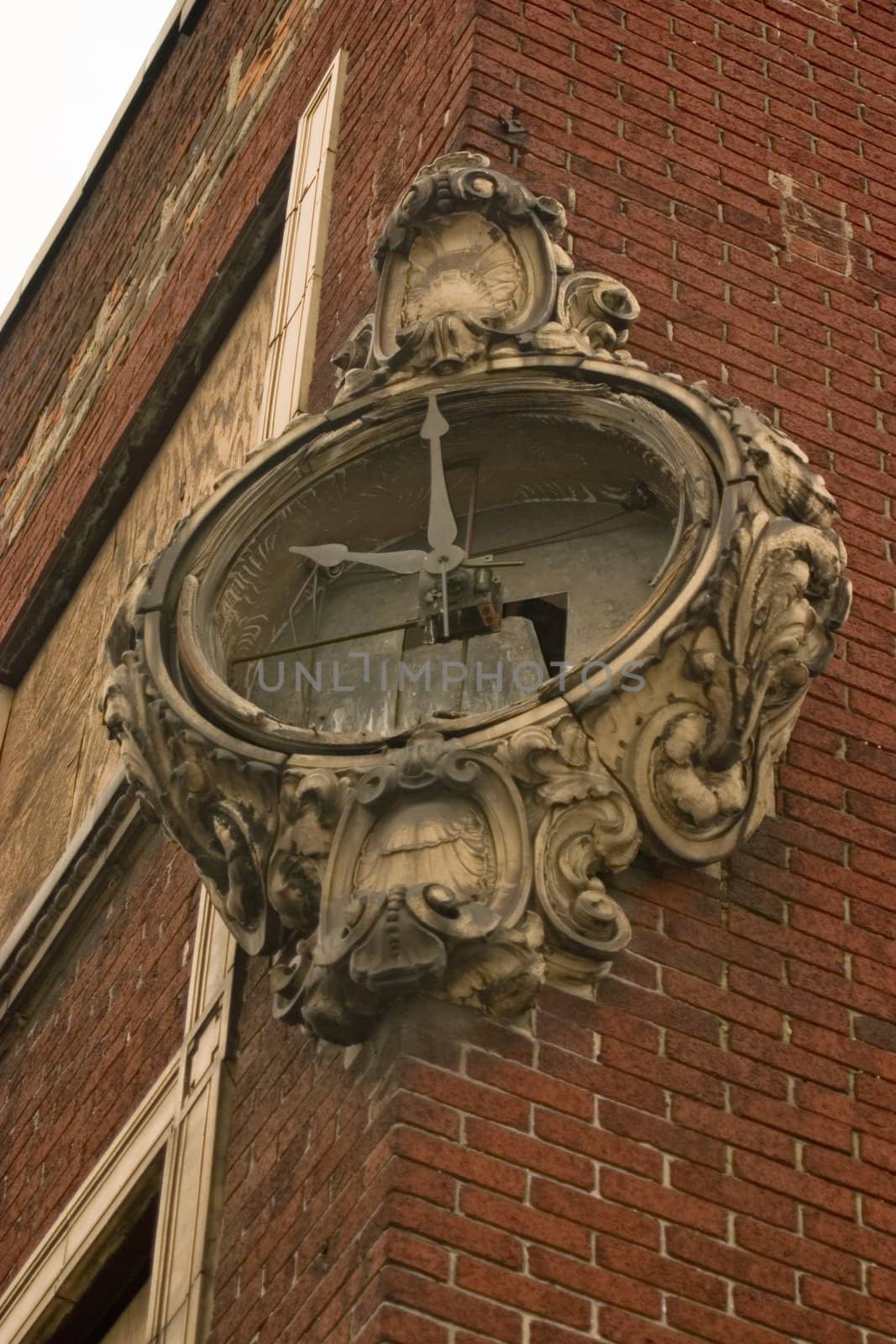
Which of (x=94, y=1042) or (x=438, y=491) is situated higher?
(x=438, y=491)

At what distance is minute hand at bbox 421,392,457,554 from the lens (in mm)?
8359

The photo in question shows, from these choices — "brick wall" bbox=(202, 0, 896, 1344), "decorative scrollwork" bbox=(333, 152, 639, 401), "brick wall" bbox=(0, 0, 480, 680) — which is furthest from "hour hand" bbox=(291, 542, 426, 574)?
"brick wall" bbox=(0, 0, 480, 680)

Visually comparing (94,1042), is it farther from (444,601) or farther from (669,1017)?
(669,1017)

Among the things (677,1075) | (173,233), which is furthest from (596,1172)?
(173,233)

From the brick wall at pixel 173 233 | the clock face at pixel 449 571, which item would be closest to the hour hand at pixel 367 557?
the clock face at pixel 449 571

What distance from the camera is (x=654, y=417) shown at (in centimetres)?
831

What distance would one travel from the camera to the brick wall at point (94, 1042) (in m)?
9.18

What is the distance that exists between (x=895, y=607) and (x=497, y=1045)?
227 centimetres

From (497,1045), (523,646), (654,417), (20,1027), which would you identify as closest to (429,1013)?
(497,1045)

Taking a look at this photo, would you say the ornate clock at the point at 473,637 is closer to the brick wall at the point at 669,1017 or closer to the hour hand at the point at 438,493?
the hour hand at the point at 438,493

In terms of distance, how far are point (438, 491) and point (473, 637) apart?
1.32 feet

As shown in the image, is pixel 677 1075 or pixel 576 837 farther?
pixel 576 837

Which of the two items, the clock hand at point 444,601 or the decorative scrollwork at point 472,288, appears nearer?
the clock hand at point 444,601

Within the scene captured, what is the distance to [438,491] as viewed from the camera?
27.6 feet
